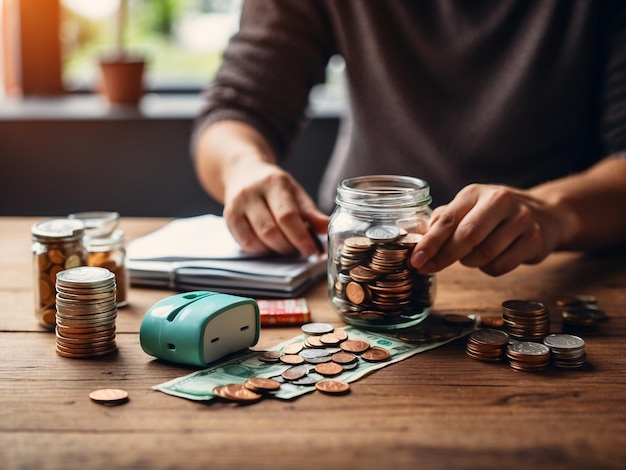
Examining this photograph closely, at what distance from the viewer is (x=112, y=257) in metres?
1.31

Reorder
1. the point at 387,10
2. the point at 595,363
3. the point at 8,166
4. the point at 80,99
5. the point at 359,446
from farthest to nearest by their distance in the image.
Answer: the point at 80,99 < the point at 8,166 < the point at 387,10 < the point at 595,363 < the point at 359,446

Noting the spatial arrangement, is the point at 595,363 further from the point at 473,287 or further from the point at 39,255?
the point at 39,255

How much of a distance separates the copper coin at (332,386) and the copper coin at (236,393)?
0.07 meters

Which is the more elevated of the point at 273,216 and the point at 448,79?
the point at 448,79

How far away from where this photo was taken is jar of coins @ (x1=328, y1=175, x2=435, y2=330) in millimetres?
1135

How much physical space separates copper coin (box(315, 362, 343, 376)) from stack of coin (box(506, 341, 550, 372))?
0.72 ft

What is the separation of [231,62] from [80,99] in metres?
1.29

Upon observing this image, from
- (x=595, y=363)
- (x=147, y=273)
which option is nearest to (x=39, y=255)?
(x=147, y=273)

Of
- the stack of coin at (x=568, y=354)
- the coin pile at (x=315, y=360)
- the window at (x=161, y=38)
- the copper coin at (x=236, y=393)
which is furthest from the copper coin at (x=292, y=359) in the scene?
the window at (x=161, y=38)

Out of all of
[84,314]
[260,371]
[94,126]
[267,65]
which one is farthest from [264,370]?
[94,126]

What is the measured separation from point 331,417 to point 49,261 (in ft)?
1.72

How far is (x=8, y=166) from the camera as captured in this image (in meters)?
2.72

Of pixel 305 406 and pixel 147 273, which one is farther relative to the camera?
pixel 147 273

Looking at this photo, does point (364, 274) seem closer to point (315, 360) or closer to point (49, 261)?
point (315, 360)
